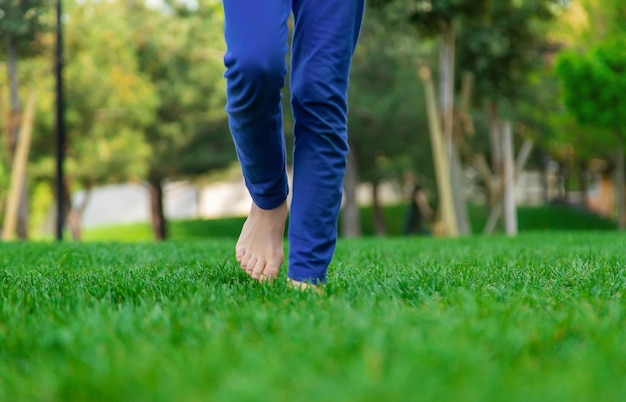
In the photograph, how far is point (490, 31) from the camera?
15.2 metres

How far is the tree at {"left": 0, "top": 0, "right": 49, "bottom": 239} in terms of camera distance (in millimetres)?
13188

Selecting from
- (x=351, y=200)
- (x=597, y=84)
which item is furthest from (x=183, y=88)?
(x=597, y=84)

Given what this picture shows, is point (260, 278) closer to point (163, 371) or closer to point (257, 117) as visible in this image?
point (257, 117)

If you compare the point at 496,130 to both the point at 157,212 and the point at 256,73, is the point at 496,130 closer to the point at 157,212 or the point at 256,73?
the point at 157,212

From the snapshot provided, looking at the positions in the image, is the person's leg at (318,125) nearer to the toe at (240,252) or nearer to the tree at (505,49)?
the toe at (240,252)

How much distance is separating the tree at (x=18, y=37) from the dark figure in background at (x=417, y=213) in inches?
479

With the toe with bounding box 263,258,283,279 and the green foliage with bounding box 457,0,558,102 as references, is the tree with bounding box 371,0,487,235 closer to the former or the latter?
the green foliage with bounding box 457,0,558,102

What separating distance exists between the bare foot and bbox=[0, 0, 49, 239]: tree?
11288 millimetres

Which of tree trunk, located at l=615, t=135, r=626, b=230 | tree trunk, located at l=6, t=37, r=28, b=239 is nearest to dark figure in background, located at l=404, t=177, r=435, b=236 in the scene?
tree trunk, located at l=615, t=135, r=626, b=230

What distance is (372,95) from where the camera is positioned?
65.1 feet

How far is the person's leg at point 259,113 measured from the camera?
2176 mm

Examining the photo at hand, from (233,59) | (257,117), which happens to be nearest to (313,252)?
(257,117)

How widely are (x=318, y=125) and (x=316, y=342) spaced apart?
117 cm

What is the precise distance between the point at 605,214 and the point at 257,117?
35.2m
